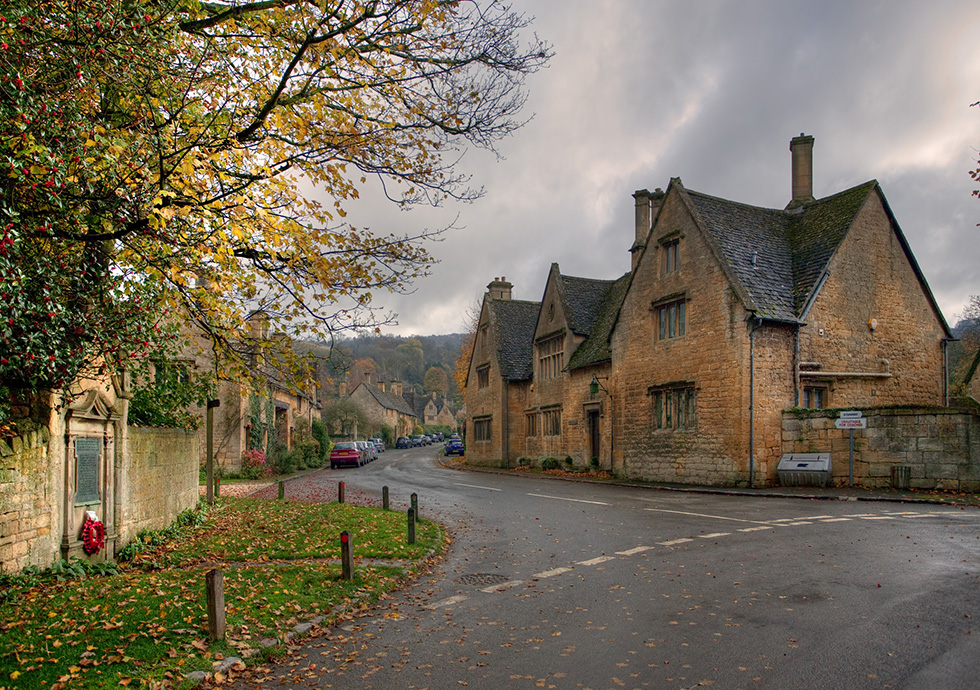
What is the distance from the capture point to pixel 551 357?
35812 mm

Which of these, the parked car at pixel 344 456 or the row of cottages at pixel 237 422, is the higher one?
the row of cottages at pixel 237 422

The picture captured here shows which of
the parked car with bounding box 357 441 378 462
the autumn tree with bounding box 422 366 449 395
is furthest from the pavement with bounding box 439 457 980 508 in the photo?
the autumn tree with bounding box 422 366 449 395

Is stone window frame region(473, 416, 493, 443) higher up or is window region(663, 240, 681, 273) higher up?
window region(663, 240, 681, 273)

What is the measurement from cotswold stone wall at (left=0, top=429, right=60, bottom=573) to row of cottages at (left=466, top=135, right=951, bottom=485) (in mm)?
18341

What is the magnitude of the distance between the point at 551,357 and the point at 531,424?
4.32 m

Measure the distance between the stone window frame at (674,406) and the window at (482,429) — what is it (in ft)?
57.1

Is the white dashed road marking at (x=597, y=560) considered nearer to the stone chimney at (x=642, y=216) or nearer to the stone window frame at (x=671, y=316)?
the stone window frame at (x=671, y=316)

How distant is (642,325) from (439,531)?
1518cm

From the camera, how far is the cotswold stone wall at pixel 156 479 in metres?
11.5

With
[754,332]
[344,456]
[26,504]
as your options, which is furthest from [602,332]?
[26,504]

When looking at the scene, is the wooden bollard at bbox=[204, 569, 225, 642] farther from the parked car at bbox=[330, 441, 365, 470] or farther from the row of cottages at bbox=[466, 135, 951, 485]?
the parked car at bbox=[330, 441, 365, 470]

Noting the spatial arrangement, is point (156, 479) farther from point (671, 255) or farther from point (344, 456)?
point (344, 456)

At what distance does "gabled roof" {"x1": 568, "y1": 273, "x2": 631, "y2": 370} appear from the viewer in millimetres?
30406

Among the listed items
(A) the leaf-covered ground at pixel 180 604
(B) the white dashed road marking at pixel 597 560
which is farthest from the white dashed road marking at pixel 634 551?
(A) the leaf-covered ground at pixel 180 604
